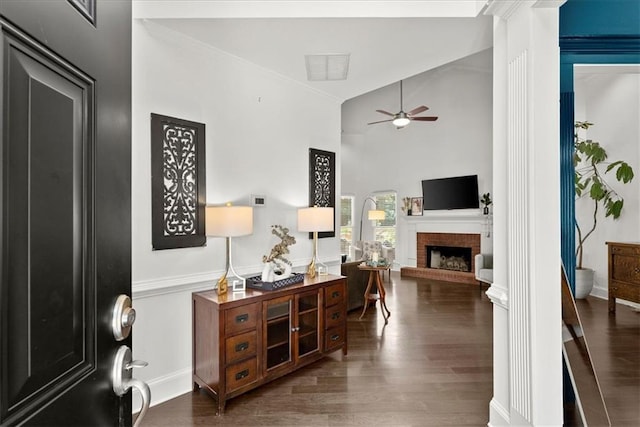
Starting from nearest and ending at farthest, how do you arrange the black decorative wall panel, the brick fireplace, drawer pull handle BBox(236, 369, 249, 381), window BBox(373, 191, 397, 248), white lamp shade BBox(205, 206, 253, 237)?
1. the black decorative wall panel
2. drawer pull handle BBox(236, 369, 249, 381)
3. white lamp shade BBox(205, 206, 253, 237)
4. the brick fireplace
5. window BBox(373, 191, 397, 248)

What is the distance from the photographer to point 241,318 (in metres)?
2.30

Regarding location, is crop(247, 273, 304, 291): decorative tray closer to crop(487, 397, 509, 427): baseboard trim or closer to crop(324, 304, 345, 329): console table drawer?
crop(324, 304, 345, 329): console table drawer

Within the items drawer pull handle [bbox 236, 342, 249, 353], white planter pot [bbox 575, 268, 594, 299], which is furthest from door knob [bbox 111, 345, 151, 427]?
white planter pot [bbox 575, 268, 594, 299]

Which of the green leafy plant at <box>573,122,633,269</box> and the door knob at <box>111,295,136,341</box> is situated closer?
the door knob at <box>111,295,136,341</box>

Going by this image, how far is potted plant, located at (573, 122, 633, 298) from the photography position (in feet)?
14.5

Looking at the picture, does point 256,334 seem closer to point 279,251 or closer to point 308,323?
point 308,323

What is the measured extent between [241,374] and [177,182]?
148 cm

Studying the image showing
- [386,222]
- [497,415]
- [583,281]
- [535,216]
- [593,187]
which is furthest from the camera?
[386,222]

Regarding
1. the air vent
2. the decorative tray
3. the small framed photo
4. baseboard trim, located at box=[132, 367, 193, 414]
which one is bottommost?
baseboard trim, located at box=[132, 367, 193, 414]

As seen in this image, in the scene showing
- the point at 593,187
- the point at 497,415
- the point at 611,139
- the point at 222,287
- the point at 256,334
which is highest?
the point at 611,139

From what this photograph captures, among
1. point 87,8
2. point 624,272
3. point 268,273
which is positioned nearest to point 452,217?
point 624,272

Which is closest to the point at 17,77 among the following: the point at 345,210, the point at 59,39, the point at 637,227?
the point at 59,39

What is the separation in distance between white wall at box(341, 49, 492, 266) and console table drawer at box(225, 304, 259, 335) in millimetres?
5779

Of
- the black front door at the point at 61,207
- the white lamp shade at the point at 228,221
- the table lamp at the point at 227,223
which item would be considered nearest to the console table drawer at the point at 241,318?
the table lamp at the point at 227,223
